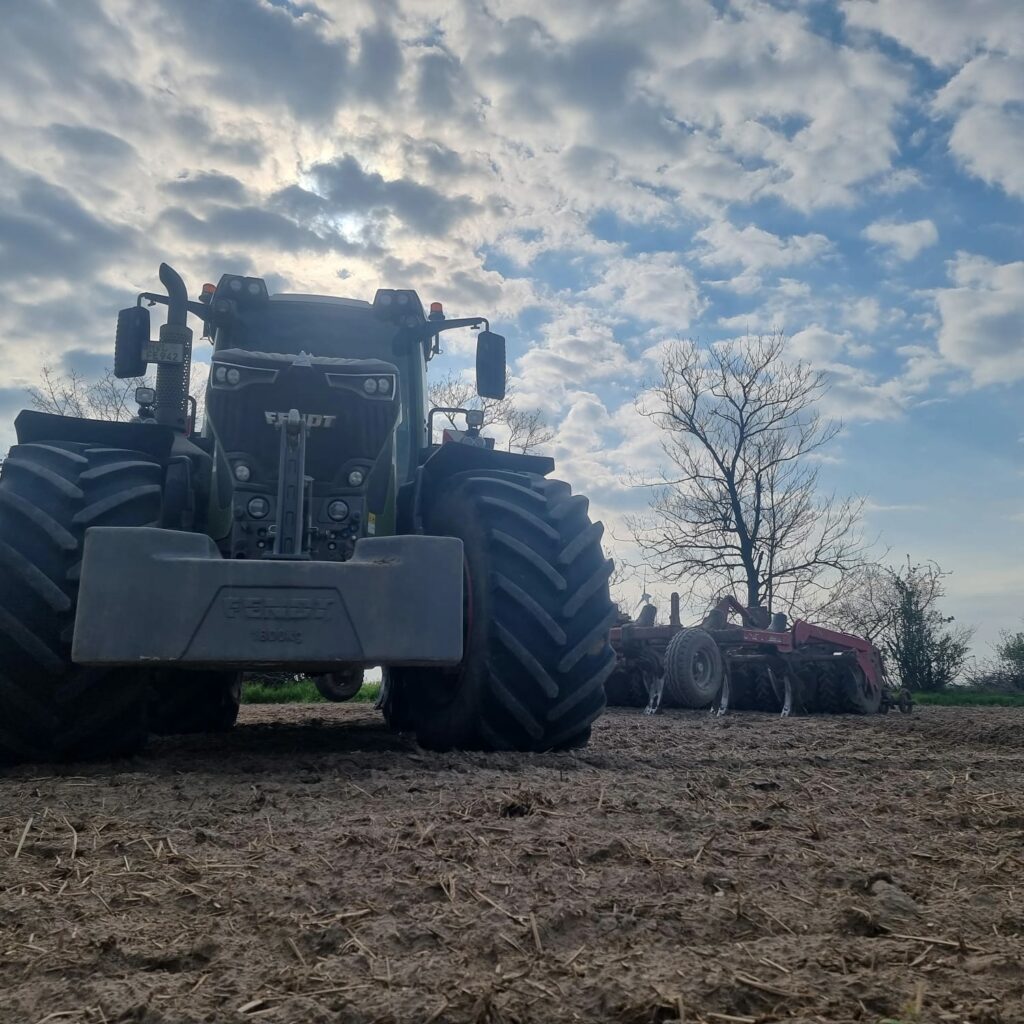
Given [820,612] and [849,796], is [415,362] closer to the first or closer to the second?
[849,796]

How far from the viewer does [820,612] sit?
2673 cm

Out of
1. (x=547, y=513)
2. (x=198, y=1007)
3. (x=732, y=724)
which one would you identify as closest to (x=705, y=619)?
(x=732, y=724)

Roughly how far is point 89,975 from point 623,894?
113cm

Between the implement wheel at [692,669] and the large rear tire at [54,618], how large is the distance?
25.7 feet

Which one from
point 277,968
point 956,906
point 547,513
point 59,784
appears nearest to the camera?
point 277,968

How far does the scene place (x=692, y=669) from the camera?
11.6 meters

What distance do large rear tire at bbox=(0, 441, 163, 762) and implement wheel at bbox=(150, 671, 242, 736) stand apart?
2.98 m

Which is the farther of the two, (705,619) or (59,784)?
(705,619)

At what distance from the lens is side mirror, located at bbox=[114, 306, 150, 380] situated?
18.4ft

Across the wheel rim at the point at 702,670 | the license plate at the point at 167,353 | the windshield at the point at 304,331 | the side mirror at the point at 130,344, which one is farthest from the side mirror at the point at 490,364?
the wheel rim at the point at 702,670

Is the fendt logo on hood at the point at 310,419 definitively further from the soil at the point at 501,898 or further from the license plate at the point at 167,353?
the soil at the point at 501,898

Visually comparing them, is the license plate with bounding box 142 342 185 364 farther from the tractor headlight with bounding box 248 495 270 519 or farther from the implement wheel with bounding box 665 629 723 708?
the implement wheel with bounding box 665 629 723 708

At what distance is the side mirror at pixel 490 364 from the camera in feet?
21.4

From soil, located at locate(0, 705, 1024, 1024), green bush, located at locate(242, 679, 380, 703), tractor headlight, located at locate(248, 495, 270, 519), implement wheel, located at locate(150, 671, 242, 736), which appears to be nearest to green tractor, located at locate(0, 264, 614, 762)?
tractor headlight, located at locate(248, 495, 270, 519)
